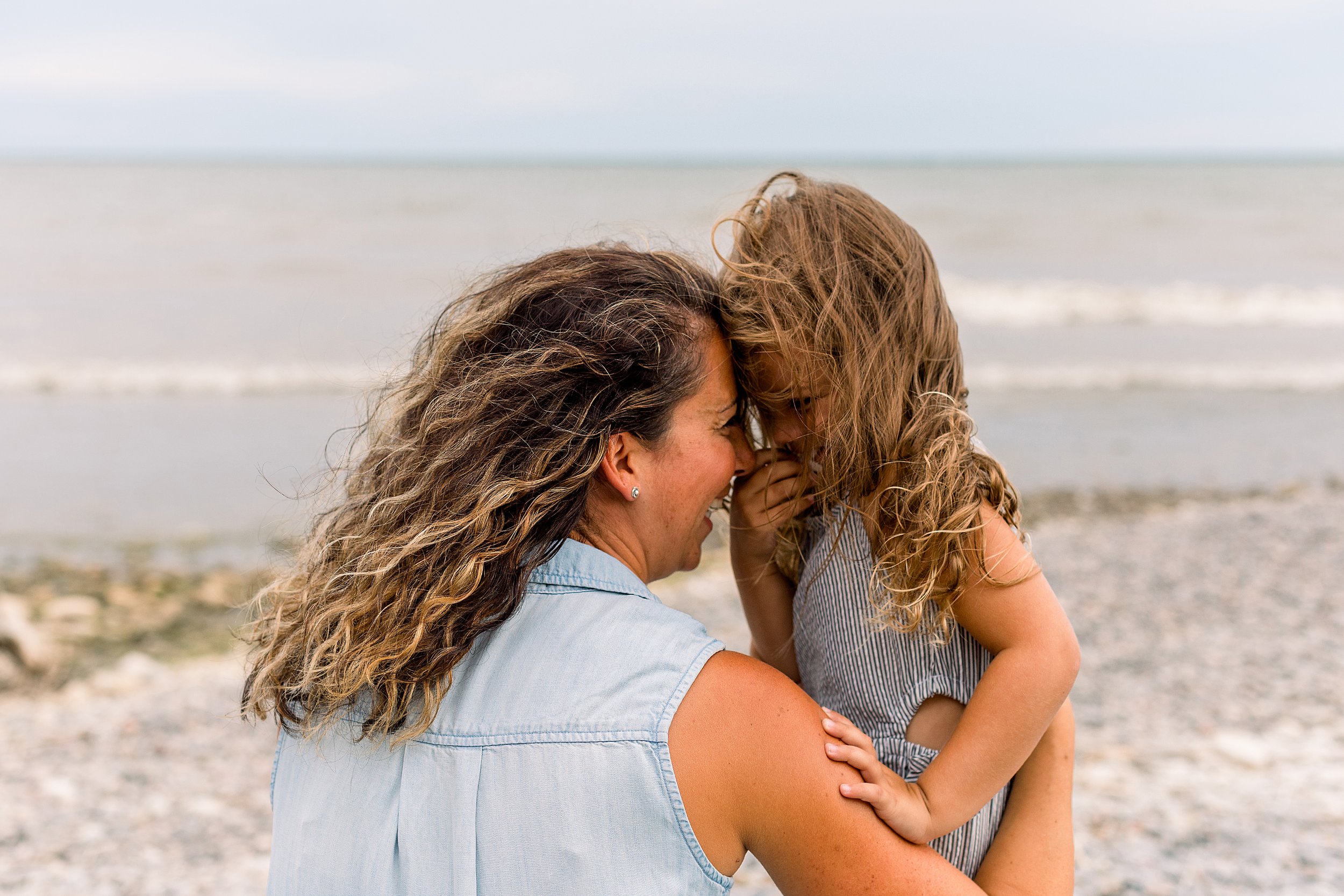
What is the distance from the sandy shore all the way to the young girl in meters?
2.40

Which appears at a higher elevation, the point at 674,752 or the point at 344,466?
the point at 344,466

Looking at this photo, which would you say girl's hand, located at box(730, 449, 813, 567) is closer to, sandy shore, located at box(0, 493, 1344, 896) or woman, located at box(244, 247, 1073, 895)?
woman, located at box(244, 247, 1073, 895)

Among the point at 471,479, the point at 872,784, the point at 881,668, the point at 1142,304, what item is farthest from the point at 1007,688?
the point at 1142,304

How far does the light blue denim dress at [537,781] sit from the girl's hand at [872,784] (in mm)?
243

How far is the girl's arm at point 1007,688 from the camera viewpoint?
192 centimetres

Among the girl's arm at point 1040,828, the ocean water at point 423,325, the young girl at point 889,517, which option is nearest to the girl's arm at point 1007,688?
the young girl at point 889,517

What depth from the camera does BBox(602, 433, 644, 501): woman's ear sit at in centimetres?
179

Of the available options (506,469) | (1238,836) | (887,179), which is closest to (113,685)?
(506,469)

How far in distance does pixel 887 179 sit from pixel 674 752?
1877 inches

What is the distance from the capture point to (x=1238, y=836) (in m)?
4.27

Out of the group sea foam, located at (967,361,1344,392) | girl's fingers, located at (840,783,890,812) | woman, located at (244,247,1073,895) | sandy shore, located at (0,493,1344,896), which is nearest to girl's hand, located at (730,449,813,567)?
woman, located at (244,247,1073,895)

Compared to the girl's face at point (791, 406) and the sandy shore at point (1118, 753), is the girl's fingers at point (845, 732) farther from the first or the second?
the sandy shore at point (1118, 753)

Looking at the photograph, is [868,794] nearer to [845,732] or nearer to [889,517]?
[845,732]

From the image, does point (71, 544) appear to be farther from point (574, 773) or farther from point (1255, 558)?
point (1255, 558)
